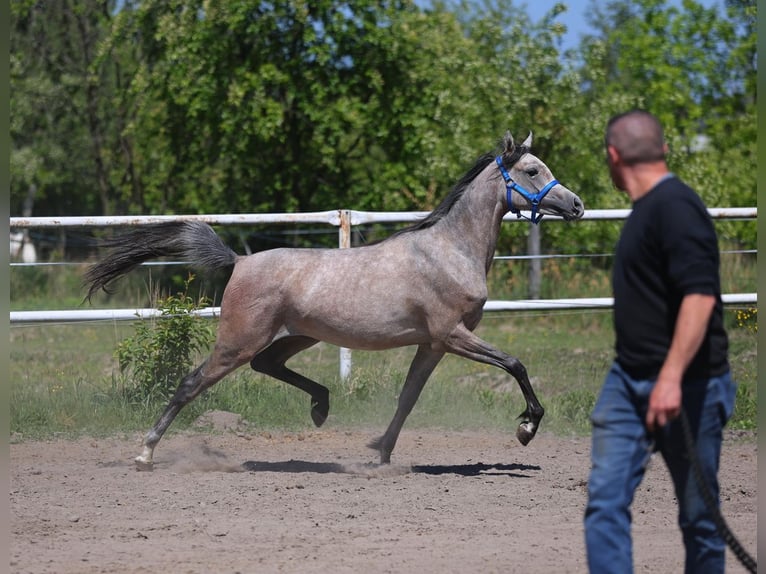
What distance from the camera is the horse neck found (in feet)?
25.1

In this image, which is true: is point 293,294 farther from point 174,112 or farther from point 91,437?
point 174,112

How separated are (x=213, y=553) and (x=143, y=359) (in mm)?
4087

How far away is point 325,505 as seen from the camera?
647 cm

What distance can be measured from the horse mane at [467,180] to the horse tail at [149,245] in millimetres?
1460

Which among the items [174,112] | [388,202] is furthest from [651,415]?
[174,112]

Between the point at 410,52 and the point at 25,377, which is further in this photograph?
the point at 410,52

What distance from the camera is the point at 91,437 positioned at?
900 centimetres

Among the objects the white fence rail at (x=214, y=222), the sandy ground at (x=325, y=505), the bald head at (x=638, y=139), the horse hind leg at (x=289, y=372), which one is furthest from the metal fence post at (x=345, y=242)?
the bald head at (x=638, y=139)

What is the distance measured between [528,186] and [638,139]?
3.95 metres

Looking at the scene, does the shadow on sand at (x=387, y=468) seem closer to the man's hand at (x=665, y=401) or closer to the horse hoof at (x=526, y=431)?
the horse hoof at (x=526, y=431)

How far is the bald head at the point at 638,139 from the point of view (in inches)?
148

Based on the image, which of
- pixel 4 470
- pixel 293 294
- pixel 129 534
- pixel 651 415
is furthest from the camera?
pixel 293 294

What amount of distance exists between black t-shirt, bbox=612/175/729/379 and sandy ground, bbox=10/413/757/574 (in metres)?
1.65

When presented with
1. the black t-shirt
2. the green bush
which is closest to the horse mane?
the green bush
